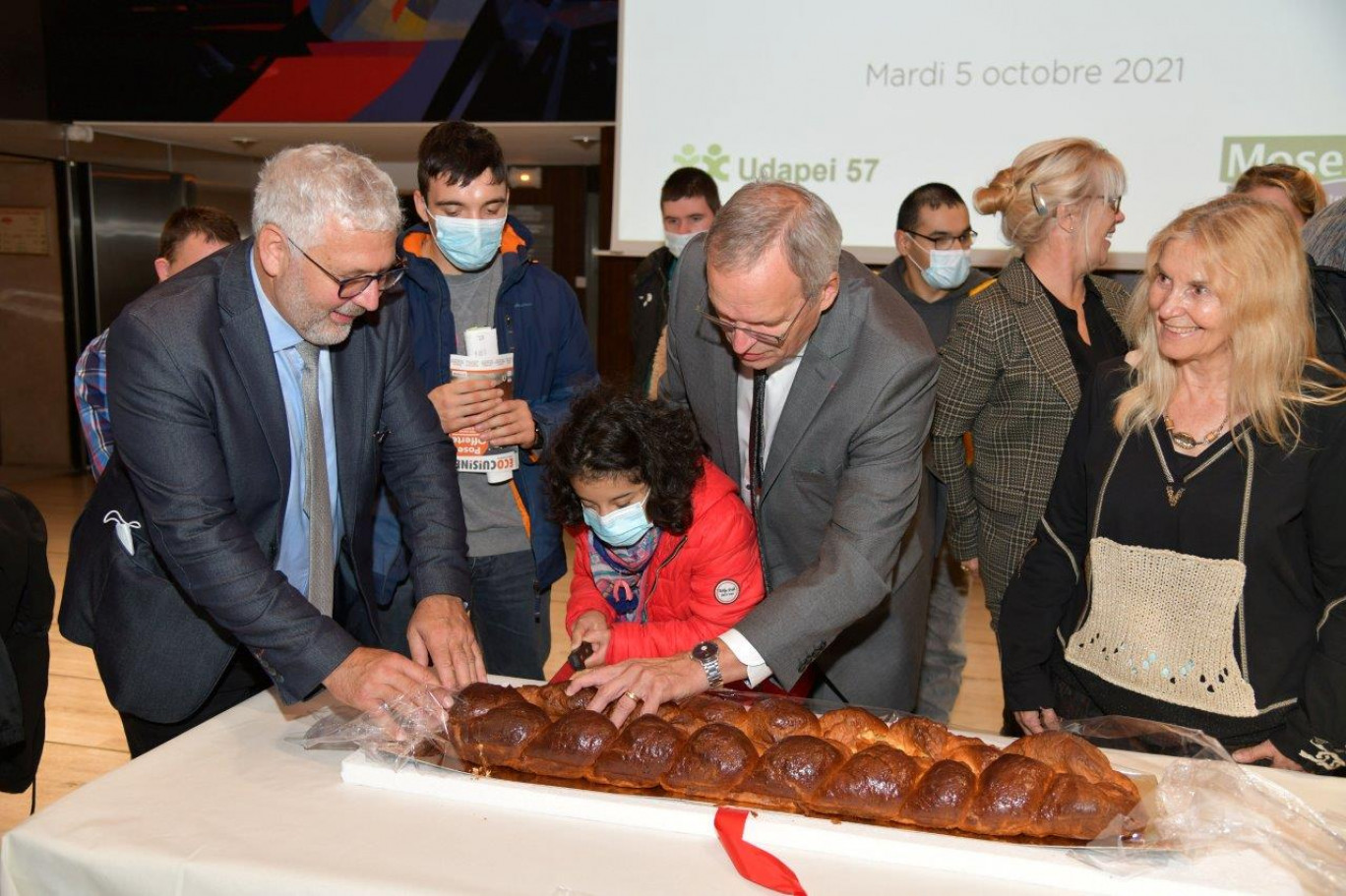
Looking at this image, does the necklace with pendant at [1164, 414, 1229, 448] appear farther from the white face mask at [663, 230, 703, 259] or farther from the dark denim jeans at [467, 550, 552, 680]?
the white face mask at [663, 230, 703, 259]

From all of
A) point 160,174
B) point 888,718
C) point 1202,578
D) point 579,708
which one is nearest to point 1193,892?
point 888,718

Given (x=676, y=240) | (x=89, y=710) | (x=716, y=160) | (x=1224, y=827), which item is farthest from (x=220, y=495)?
(x=716, y=160)

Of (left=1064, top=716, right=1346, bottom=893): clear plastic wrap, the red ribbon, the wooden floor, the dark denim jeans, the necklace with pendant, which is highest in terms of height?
the necklace with pendant

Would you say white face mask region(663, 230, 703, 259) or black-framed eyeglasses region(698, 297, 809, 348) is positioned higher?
white face mask region(663, 230, 703, 259)

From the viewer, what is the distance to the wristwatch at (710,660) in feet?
5.61

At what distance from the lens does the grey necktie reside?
5.97 feet

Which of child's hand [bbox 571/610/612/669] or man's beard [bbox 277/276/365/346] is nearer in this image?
man's beard [bbox 277/276/365/346]

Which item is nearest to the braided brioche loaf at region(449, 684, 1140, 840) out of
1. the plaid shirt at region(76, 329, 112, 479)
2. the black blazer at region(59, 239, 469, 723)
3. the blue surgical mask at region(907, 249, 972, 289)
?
the black blazer at region(59, 239, 469, 723)

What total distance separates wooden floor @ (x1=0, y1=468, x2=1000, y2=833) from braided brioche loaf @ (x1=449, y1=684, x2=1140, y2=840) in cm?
139

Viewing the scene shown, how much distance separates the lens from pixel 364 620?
2.02 metres

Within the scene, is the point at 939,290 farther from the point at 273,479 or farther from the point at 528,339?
the point at 273,479

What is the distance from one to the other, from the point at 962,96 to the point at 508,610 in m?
3.26

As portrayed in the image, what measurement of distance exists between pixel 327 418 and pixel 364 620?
401 millimetres

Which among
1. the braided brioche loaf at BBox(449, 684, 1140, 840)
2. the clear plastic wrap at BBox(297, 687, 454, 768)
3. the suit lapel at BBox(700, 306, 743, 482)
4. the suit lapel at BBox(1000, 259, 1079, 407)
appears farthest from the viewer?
the suit lapel at BBox(1000, 259, 1079, 407)
